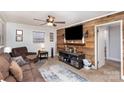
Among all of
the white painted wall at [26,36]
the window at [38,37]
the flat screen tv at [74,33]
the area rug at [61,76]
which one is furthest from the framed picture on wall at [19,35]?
the area rug at [61,76]

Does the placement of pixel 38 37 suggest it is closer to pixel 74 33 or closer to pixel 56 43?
pixel 56 43

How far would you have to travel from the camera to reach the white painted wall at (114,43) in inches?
233

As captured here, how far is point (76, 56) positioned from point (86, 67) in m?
0.60

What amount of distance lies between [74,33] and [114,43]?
2465 mm

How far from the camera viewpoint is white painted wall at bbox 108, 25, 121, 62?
5930mm

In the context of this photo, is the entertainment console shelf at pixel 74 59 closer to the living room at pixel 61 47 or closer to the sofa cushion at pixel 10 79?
the living room at pixel 61 47

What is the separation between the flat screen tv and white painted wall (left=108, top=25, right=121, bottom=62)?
230cm

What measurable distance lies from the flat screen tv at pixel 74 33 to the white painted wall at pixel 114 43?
230 centimetres

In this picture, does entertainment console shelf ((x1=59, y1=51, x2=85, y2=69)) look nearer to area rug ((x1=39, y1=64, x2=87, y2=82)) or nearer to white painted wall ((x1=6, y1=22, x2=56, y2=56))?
area rug ((x1=39, y1=64, x2=87, y2=82))

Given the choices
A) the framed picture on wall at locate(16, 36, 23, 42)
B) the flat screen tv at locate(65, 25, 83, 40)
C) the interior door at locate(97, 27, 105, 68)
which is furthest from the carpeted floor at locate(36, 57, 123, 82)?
the framed picture on wall at locate(16, 36, 23, 42)
